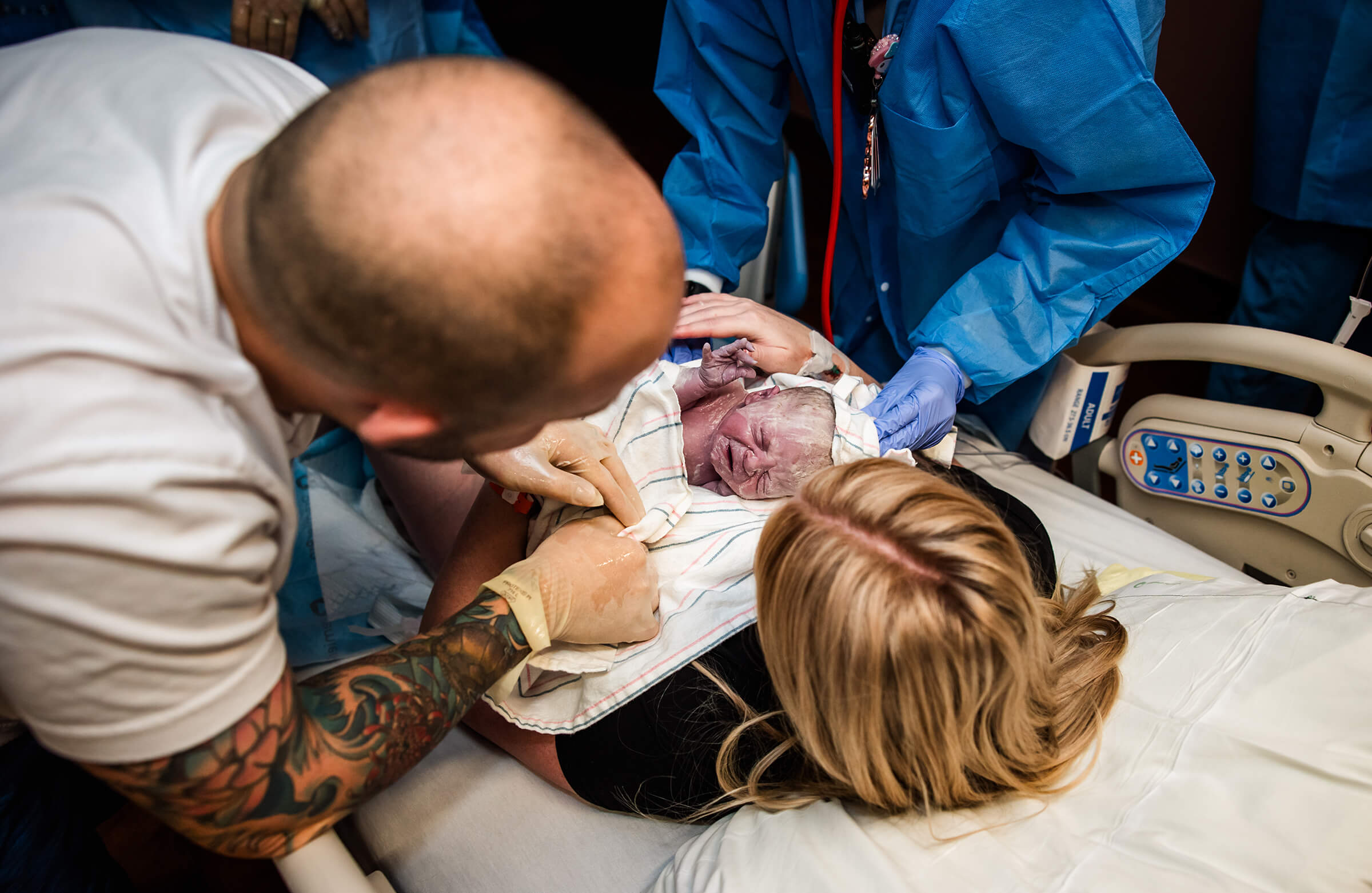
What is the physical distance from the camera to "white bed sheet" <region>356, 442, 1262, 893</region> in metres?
1.15

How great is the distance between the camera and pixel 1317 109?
173 cm

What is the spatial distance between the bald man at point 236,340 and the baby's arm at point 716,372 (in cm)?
81

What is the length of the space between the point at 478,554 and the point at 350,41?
1318 millimetres

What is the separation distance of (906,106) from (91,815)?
1.85 meters

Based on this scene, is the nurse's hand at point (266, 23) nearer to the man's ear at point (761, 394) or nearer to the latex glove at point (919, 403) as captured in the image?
the man's ear at point (761, 394)

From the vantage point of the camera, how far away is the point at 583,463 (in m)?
1.28

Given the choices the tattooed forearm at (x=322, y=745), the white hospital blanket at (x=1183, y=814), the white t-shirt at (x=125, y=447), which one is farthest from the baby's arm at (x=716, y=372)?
the white t-shirt at (x=125, y=447)

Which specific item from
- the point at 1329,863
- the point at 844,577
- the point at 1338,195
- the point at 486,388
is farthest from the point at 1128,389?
the point at 486,388

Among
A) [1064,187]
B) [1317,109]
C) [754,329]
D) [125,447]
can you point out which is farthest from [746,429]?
[1317,109]

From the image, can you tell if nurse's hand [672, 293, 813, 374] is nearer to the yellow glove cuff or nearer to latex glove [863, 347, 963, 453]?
latex glove [863, 347, 963, 453]

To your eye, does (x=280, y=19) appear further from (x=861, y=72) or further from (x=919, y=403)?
(x=919, y=403)

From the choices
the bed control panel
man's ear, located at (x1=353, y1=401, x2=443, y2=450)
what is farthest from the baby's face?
man's ear, located at (x1=353, y1=401, x2=443, y2=450)

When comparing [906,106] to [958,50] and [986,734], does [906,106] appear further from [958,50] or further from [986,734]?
[986,734]

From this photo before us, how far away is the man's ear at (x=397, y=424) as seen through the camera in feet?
2.26
